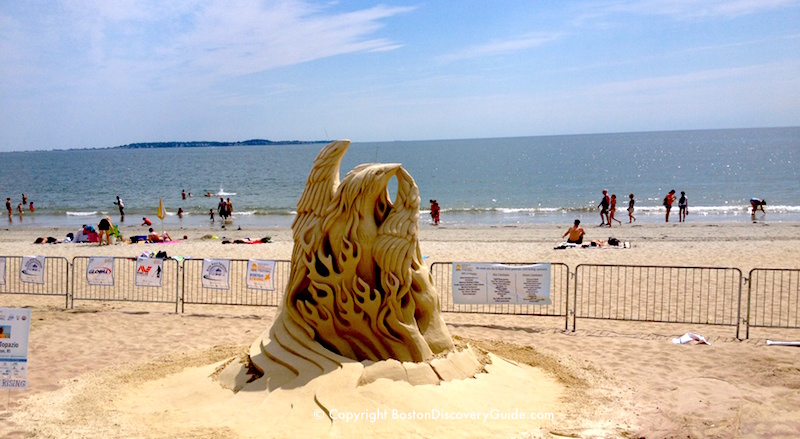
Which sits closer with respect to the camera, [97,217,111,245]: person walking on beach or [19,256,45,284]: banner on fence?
[19,256,45,284]: banner on fence

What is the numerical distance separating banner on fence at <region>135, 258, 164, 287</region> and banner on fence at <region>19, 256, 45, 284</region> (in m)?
2.41

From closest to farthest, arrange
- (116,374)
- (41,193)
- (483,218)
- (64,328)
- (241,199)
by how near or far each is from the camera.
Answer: (116,374)
(64,328)
(483,218)
(241,199)
(41,193)

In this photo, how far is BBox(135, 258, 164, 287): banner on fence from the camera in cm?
1491

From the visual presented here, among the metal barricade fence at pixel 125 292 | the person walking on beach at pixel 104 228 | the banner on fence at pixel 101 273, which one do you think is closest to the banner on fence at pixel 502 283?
the metal barricade fence at pixel 125 292

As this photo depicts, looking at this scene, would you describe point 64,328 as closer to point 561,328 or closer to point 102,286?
point 102,286

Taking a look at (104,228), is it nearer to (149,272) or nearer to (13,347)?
(149,272)

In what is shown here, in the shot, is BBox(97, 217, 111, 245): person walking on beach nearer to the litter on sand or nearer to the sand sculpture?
the sand sculpture

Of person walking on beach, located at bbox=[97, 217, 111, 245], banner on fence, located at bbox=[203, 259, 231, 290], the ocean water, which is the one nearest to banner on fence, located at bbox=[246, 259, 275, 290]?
banner on fence, located at bbox=[203, 259, 231, 290]

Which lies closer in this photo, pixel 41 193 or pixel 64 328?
pixel 64 328

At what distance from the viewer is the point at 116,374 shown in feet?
33.9

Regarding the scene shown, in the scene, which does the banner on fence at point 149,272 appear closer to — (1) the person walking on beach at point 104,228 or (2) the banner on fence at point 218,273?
(2) the banner on fence at point 218,273

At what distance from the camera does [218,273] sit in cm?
1474

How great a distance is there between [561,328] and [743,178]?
6524cm

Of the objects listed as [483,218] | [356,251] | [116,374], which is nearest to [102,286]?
[116,374]
